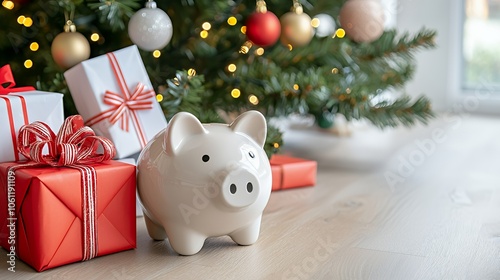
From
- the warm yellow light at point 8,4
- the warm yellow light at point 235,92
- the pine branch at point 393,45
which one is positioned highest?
the warm yellow light at point 8,4

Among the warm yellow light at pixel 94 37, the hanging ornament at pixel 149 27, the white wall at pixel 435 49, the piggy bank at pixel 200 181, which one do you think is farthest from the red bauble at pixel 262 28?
the white wall at pixel 435 49

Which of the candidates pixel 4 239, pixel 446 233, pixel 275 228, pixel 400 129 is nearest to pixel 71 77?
pixel 4 239

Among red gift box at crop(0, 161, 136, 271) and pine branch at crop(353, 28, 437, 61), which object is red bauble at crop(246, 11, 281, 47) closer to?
pine branch at crop(353, 28, 437, 61)

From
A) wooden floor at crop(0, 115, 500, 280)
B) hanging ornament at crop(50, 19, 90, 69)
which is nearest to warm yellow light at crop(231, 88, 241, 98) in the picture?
wooden floor at crop(0, 115, 500, 280)

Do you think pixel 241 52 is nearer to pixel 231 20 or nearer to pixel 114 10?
pixel 231 20

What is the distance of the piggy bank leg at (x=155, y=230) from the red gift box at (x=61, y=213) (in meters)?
0.06

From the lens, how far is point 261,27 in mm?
1516

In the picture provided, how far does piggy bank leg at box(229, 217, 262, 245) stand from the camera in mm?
1134

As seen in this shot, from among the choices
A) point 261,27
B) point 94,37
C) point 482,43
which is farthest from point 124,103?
point 482,43

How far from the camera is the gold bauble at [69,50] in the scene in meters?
1.34

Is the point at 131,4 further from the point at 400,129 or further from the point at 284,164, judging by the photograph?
the point at 400,129

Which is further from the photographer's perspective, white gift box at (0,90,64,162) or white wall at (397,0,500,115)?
white wall at (397,0,500,115)

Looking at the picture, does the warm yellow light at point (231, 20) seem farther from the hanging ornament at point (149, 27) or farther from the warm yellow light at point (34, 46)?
the warm yellow light at point (34, 46)

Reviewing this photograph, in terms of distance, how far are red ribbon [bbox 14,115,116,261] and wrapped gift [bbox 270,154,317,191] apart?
0.51 m
